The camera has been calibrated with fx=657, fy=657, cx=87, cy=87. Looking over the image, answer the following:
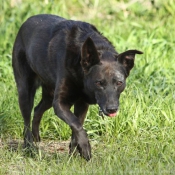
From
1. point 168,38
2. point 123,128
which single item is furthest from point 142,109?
point 168,38

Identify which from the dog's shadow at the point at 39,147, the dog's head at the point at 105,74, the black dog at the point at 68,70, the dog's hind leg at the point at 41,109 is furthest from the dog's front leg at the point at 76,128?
the dog's hind leg at the point at 41,109

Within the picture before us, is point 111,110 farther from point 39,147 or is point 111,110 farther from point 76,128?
point 39,147

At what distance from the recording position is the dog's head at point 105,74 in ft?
18.8

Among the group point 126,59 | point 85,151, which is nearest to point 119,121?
point 126,59

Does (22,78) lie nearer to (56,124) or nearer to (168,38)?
(56,124)

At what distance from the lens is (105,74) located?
5.83 metres

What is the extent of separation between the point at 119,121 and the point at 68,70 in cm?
102

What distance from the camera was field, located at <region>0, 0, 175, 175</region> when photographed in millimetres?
5492

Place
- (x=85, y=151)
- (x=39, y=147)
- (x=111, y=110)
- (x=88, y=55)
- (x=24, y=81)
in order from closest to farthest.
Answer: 1. (x=111, y=110)
2. (x=85, y=151)
3. (x=88, y=55)
4. (x=39, y=147)
5. (x=24, y=81)

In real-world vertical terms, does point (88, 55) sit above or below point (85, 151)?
above

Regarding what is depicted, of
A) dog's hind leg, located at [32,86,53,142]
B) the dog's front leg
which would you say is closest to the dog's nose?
the dog's front leg

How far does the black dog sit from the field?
0.82ft

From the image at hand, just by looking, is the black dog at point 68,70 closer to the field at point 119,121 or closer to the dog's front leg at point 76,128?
the dog's front leg at point 76,128

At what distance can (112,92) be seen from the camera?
5.75 meters
